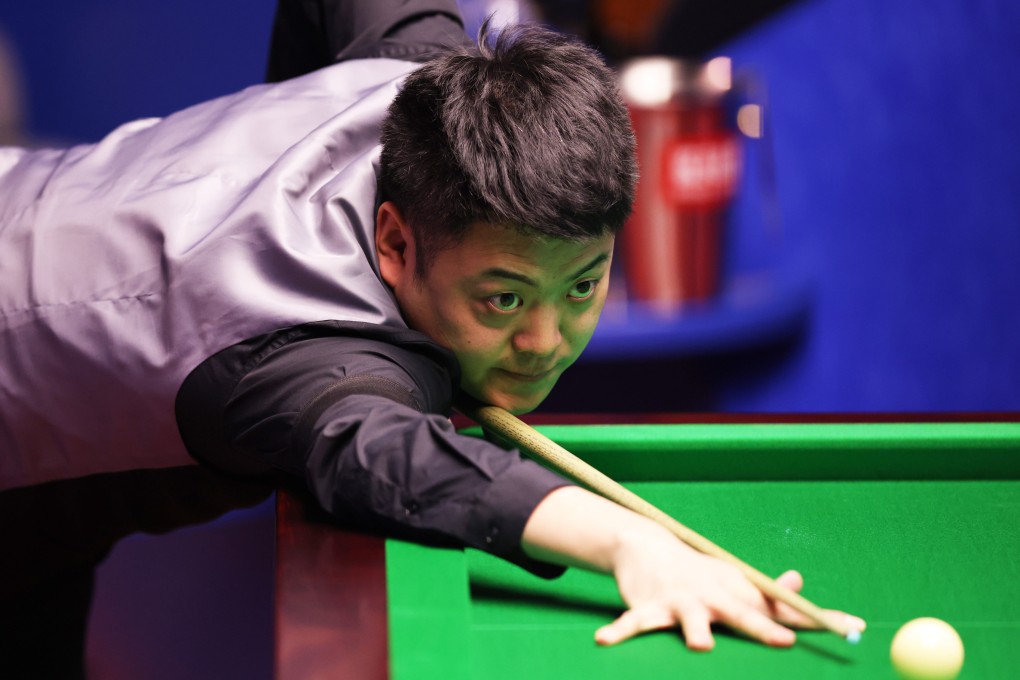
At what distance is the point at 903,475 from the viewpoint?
1725 millimetres

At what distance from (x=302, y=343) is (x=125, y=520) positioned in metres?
0.71

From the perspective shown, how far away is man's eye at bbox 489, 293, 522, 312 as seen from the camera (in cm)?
160

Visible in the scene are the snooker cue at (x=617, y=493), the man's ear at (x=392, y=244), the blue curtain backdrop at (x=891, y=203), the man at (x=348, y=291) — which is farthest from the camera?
the blue curtain backdrop at (x=891, y=203)

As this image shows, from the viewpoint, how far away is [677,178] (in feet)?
12.3

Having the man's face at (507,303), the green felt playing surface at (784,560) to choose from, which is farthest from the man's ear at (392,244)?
the green felt playing surface at (784,560)

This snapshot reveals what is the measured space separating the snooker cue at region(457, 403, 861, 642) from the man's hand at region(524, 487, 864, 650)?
17 millimetres

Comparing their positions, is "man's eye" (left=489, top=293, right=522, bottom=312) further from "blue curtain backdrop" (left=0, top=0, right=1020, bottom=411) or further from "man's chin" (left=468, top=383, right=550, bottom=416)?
"blue curtain backdrop" (left=0, top=0, right=1020, bottom=411)

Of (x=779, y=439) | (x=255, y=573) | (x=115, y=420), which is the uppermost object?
(x=779, y=439)

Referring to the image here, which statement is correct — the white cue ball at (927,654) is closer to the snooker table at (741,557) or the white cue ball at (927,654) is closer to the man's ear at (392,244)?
the snooker table at (741,557)

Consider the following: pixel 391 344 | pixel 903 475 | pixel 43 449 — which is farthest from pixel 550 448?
pixel 43 449

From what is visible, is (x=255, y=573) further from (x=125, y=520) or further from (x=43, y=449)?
(x=43, y=449)

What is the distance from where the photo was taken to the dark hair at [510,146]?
154cm

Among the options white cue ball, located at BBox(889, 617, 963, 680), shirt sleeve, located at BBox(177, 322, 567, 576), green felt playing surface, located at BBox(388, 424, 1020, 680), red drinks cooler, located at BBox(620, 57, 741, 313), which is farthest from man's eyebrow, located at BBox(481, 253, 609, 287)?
red drinks cooler, located at BBox(620, 57, 741, 313)

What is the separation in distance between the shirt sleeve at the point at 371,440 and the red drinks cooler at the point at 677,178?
2240mm
